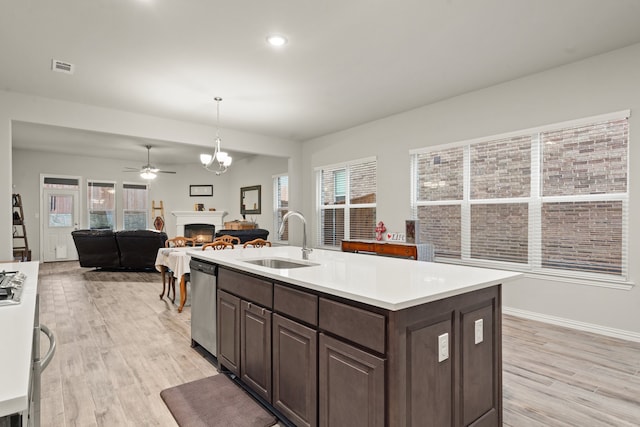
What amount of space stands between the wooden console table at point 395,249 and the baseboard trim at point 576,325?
116 cm

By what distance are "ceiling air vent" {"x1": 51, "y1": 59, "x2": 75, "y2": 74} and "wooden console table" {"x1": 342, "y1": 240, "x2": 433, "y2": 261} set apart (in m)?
4.22

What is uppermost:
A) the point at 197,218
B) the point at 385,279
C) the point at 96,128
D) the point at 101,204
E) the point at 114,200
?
the point at 96,128

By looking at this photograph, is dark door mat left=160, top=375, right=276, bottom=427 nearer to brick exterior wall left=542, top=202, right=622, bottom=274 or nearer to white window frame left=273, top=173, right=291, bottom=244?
brick exterior wall left=542, top=202, right=622, bottom=274

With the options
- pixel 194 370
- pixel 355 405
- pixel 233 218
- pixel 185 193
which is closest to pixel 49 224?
pixel 185 193

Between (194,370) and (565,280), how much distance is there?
12.4 feet

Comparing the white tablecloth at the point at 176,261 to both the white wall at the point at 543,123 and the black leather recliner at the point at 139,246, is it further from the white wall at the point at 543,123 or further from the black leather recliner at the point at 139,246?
the white wall at the point at 543,123

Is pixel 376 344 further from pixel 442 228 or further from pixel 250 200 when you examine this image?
pixel 250 200

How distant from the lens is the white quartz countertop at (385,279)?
4.89ft

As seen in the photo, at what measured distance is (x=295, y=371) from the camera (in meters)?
1.89

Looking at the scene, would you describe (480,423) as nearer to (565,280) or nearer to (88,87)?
Result: (565,280)

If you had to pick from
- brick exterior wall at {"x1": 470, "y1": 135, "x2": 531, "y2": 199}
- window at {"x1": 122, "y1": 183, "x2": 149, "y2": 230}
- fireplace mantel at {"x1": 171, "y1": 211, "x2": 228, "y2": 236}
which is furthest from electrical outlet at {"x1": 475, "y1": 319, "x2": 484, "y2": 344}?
window at {"x1": 122, "y1": 183, "x2": 149, "y2": 230}

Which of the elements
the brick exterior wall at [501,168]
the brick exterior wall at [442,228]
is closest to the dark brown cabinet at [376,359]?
the brick exterior wall at [501,168]

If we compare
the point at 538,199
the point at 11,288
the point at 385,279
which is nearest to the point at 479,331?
the point at 385,279

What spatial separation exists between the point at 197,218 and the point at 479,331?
31.3 ft
